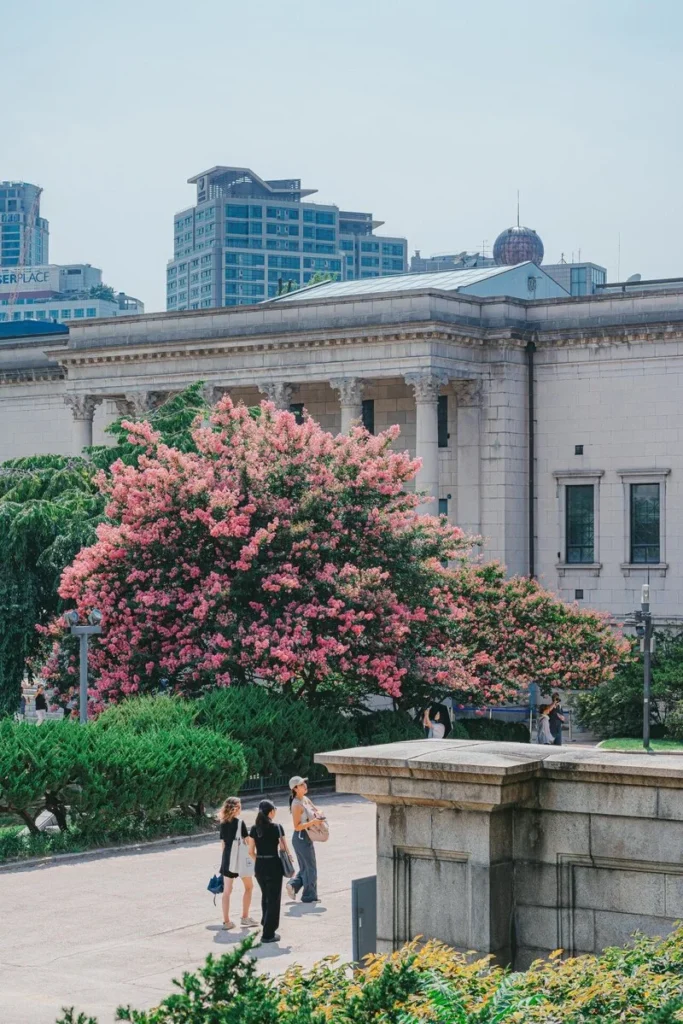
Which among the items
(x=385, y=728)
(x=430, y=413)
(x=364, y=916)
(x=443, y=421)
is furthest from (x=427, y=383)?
(x=364, y=916)

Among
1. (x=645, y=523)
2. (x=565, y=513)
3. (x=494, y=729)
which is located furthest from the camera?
(x=565, y=513)

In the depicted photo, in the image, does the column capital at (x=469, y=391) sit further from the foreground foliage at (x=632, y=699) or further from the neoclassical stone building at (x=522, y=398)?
the foreground foliage at (x=632, y=699)

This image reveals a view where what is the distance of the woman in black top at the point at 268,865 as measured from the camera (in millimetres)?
18328

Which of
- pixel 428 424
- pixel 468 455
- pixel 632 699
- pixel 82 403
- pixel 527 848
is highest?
pixel 82 403

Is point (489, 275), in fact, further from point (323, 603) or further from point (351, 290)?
point (323, 603)

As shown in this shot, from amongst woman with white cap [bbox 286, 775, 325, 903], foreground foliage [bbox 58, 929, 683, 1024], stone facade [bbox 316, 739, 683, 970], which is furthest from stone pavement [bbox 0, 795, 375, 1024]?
foreground foliage [bbox 58, 929, 683, 1024]

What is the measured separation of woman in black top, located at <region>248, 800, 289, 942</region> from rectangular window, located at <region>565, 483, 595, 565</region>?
36.4 meters

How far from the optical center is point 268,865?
61.3 ft

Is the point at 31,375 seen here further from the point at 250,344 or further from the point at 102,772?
the point at 102,772

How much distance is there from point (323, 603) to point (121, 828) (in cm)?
1029

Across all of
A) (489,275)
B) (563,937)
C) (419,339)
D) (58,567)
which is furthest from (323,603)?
(489,275)

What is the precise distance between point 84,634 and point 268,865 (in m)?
14.0

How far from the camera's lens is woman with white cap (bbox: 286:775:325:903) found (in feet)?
67.9

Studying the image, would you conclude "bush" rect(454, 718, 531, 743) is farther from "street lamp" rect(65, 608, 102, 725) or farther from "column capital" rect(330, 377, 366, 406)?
"column capital" rect(330, 377, 366, 406)
